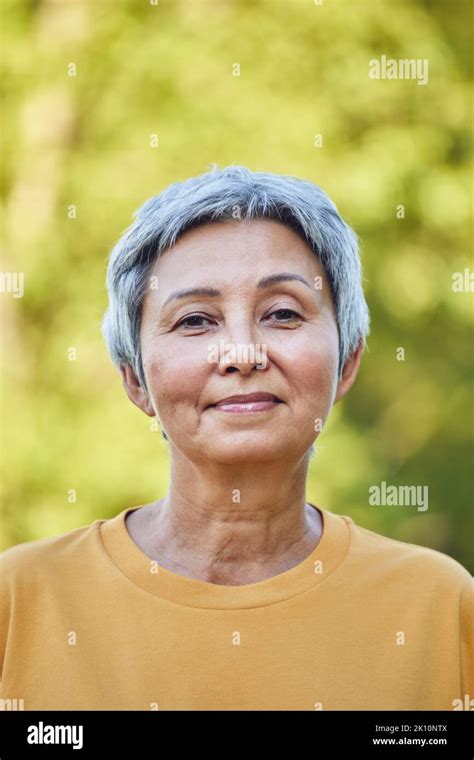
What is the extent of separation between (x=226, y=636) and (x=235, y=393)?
0.42 meters

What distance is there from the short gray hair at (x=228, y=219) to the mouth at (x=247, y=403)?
0.84 ft

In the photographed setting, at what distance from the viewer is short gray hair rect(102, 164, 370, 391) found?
5.37 feet

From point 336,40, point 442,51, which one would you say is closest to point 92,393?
point 336,40

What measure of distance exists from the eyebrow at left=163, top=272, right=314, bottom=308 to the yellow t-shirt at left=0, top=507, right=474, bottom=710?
46 centimetres

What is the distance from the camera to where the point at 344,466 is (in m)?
4.06

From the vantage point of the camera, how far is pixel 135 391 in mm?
1794

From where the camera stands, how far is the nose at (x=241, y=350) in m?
1.52

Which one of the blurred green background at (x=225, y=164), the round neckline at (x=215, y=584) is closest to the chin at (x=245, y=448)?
the round neckline at (x=215, y=584)

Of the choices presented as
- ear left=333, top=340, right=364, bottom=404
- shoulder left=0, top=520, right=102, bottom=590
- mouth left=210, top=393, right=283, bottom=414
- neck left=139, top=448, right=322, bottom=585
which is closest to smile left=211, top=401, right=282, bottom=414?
mouth left=210, top=393, right=283, bottom=414

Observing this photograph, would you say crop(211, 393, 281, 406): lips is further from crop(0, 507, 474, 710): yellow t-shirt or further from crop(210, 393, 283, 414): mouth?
crop(0, 507, 474, 710): yellow t-shirt

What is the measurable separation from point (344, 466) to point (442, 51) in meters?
1.96

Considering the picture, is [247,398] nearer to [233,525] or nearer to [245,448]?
[245,448]

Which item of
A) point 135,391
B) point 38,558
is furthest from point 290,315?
point 38,558
